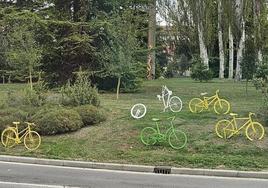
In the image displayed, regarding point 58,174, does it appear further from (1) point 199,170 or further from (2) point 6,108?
(2) point 6,108

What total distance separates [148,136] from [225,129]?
2121mm

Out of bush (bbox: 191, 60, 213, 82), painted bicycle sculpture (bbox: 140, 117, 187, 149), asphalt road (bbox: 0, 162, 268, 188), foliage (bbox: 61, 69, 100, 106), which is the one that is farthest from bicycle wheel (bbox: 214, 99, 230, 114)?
bush (bbox: 191, 60, 213, 82)

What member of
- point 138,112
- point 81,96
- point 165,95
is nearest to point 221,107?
point 165,95

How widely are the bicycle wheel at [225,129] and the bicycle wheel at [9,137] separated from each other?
5.76 m

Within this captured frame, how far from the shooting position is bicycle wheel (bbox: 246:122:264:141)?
13.6m

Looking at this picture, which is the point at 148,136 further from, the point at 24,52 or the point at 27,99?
the point at 24,52

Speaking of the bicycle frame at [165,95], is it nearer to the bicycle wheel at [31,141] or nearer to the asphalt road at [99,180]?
the bicycle wheel at [31,141]

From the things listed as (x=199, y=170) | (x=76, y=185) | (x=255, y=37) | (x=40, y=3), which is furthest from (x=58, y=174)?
(x=255, y=37)

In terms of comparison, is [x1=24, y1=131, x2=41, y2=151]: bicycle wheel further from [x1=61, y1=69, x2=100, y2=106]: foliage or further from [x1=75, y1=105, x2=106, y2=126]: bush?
[x1=61, y1=69, x2=100, y2=106]: foliage

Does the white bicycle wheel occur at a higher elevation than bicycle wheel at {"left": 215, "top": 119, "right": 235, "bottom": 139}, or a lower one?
higher

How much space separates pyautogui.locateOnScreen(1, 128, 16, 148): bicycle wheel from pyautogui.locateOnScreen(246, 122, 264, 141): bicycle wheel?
6.55 m

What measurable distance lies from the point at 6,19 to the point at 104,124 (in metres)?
14.9

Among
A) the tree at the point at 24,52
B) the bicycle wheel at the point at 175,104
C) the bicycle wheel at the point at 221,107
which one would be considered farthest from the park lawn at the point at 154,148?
the tree at the point at 24,52

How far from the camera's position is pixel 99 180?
34.8 ft
